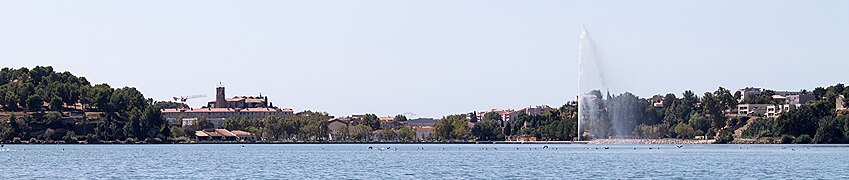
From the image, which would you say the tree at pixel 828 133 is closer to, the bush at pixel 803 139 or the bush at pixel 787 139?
the bush at pixel 803 139

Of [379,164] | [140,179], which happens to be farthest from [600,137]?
[140,179]

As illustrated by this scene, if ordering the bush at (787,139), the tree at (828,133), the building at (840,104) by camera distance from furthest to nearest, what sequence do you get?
the building at (840,104) → the bush at (787,139) → the tree at (828,133)

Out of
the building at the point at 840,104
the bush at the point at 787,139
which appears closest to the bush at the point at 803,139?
the bush at the point at 787,139

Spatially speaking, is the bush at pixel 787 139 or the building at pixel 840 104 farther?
the building at pixel 840 104

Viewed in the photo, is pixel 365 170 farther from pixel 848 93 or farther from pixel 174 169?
pixel 848 93

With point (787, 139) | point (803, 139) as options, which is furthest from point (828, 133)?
point (787, 139)

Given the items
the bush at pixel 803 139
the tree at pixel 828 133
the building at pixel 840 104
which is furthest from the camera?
the building at pixel 840 104

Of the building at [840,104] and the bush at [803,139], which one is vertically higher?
the building at [840,104]

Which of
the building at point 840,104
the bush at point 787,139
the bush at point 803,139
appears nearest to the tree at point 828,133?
the bush at point 803,139

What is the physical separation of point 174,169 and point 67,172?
5.77 metres

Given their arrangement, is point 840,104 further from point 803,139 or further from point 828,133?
point 828,133

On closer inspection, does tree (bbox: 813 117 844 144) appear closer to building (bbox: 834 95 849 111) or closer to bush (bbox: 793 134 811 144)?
bush (bbox: 793 134 811 144)

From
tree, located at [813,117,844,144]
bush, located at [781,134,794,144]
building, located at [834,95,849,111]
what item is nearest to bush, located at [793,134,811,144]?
bush, located at [781,134,794,144]

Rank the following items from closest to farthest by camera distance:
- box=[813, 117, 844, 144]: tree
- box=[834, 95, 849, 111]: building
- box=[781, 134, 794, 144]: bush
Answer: box=[813, 117, 844, 144]: tree
box=[781, 134, 794, 144]: bush
box=[834, 95, 849, 111]: building
